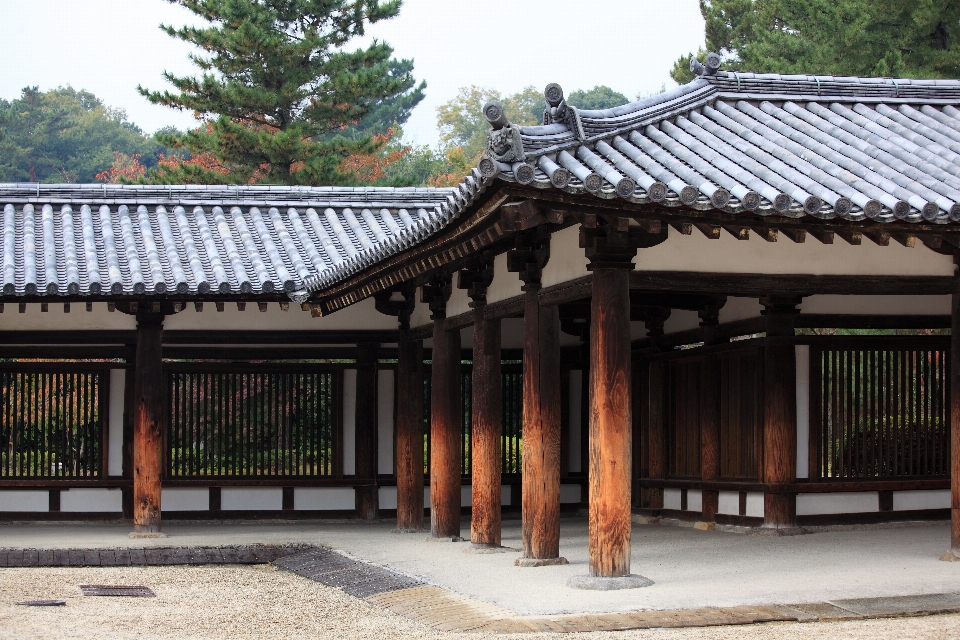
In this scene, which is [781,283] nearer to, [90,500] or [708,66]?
[708,66]

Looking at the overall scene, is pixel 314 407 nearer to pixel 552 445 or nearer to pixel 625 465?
pixel 552 445

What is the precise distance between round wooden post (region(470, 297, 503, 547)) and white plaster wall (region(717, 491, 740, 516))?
3.03 metres

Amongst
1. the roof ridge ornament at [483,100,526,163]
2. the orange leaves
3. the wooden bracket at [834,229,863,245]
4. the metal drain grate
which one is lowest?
the metal drain grate

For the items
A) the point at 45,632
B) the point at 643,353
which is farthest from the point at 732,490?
the point at 45,632

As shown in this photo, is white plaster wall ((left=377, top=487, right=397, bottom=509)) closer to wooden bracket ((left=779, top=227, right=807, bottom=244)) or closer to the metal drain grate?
the metal drain grate

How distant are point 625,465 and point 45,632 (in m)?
4.01

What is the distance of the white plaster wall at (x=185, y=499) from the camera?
14719 millimetres

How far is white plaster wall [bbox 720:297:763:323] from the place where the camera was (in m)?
12.4

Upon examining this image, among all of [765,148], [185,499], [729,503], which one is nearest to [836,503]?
[729,503]

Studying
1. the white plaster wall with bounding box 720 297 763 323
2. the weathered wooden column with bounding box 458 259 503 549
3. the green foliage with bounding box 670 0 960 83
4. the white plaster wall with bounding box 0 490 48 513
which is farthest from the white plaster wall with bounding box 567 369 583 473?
the green foliage with bounding box 670 0 960 83

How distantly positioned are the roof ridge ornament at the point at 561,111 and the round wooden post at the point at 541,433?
1705mm

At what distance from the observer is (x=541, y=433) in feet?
31.4

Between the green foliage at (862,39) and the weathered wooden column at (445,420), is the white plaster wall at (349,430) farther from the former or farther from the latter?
the green foliage at (862,39)

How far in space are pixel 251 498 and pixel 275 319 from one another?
2.24m
